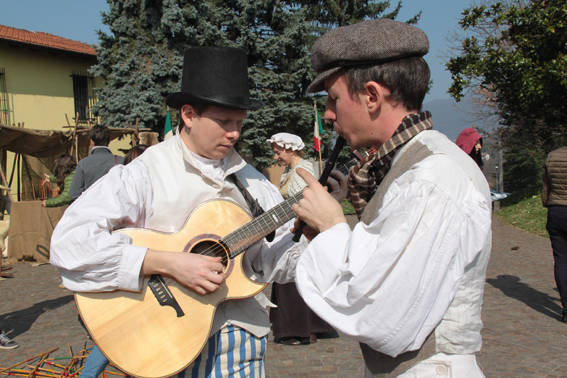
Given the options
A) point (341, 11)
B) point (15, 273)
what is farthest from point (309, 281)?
point (341, 11)

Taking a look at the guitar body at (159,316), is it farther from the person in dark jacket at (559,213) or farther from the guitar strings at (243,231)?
the person in dark jacket at (559,213)

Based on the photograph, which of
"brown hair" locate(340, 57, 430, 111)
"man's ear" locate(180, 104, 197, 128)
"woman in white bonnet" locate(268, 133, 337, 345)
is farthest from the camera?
"woman in white bonnet" locate(268, 133, 337, 345)

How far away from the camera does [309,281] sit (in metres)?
1.36

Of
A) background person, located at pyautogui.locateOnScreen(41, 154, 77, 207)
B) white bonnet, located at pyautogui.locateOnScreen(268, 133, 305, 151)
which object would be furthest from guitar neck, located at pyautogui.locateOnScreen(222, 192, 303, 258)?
background person, located at pyautogui.locateOnScreen(41, 154, 77, 207)

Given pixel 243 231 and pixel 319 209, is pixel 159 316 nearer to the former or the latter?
pixel 243 231

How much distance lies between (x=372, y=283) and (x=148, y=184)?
1262mm

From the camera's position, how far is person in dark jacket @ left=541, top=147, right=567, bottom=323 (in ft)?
18.0

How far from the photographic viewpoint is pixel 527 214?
13734 millimetres

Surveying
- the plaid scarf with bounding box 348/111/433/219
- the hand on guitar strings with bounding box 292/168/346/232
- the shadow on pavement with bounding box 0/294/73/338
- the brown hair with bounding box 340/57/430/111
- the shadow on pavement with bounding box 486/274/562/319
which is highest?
the brown hair with bounding box 340/57/430/111

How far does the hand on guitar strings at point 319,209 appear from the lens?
4.69 feet

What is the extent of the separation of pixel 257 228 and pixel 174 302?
0.47 meters

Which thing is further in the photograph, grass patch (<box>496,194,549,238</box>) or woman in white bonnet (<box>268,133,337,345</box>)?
grass patch (<box>496,194,549,238</box>)

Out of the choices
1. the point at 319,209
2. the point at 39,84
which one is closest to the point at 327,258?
the point at 319,209

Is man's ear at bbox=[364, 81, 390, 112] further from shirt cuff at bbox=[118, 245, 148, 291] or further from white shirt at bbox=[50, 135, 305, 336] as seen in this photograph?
shirt cuff at bbox=[118, 245, 148, 291]
